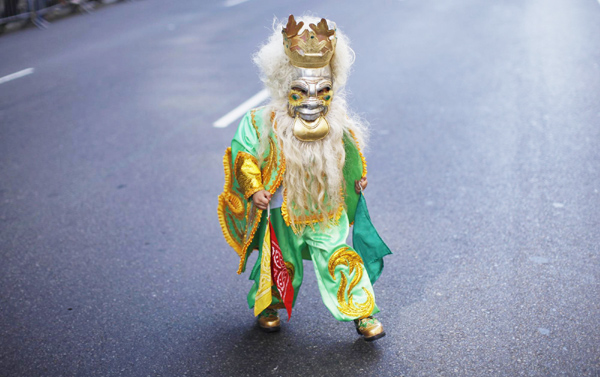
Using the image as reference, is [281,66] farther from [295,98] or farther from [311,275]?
[311,275]

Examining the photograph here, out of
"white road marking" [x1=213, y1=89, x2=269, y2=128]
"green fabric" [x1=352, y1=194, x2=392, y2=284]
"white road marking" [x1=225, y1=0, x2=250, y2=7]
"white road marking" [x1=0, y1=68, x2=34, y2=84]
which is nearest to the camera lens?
"green fabric" [x1=352, y1=194, x2=392, y2=284]

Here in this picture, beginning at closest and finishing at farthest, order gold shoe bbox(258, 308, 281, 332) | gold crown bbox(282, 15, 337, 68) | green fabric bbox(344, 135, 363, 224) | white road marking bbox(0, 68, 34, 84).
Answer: gold crown bbox(282, 15, 337, 68)
green fabric bbox(344, 135, 363, 224)
gold shoe bbox(258, 308, 281, 332)
white road marking bbox(0, 68, 34, 84)

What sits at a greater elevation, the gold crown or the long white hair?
the gold crown

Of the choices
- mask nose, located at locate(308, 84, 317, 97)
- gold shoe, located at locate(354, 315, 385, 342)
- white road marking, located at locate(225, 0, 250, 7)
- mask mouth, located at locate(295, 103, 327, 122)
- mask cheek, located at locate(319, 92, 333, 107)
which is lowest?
white road marking, located at locate(225, 0, 250, 7)

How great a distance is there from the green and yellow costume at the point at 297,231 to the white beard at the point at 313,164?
4 cm

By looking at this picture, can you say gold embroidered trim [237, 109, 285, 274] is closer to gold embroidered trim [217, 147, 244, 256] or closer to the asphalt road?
gold embroidered trim [217, 147, 244, 256]

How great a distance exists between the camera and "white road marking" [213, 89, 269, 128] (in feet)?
22.0

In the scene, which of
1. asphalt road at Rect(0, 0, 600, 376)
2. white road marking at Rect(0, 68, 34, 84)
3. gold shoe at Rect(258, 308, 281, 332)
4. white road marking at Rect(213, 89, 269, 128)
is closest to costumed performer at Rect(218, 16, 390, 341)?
gold shoe at Rect(258, 308, 281, 332)

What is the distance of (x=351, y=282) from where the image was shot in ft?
9.86

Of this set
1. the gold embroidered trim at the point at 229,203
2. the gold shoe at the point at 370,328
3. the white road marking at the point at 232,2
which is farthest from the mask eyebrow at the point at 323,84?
the white road marking at the point at 232,2

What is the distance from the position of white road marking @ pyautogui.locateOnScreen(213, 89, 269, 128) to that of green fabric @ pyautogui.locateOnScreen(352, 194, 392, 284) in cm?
339

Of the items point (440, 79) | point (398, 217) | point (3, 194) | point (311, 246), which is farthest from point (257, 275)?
point (440, 79)

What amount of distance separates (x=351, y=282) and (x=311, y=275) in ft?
2.92

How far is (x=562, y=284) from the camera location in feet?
11.9
